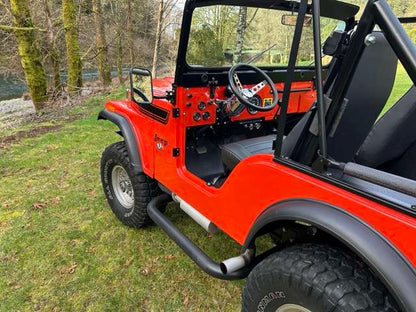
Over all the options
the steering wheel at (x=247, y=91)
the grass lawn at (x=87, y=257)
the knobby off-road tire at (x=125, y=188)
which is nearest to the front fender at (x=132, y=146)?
the knobby off-road tire at (x=125, y=188)

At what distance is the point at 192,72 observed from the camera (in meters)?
2.32

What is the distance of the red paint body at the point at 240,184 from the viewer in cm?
115

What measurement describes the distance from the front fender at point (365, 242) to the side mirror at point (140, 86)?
1417 mm

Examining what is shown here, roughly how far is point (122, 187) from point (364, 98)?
2462mm

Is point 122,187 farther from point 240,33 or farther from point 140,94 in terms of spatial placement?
point 240,33

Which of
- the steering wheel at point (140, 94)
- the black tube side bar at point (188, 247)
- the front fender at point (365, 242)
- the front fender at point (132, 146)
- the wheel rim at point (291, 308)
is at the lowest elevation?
the black tube side bar at point (188, 247)

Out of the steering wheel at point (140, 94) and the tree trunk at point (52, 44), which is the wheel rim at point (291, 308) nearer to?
the steering wheel at point (140, 94)

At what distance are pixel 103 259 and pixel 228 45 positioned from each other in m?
2.08

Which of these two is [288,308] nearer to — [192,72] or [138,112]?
[192,72]

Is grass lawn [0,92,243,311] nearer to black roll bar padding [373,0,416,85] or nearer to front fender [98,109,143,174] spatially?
front fender [98,109,143,174]

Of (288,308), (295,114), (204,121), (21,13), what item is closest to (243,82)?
(204,121)

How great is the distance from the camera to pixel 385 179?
1122 millimetres

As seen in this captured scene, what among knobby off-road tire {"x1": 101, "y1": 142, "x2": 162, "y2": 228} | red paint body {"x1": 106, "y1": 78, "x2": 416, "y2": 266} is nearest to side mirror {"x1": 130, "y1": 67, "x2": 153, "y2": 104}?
red paint body {"x1": 106, "y1": 78, "x2": 416, "y2": 266}

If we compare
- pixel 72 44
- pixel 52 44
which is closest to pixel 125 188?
pixel 72 44
